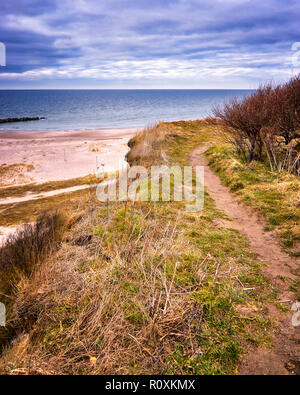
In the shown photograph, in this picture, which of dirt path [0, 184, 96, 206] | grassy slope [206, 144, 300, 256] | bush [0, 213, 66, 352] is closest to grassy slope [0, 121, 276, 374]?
bush [0, 213, 66, 352]

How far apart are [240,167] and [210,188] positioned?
7.51ft

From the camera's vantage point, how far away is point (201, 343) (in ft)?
9.96

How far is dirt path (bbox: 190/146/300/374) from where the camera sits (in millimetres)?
2797

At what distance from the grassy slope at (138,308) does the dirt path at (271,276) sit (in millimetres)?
160

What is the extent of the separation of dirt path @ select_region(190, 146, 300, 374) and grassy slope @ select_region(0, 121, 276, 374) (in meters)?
0.16

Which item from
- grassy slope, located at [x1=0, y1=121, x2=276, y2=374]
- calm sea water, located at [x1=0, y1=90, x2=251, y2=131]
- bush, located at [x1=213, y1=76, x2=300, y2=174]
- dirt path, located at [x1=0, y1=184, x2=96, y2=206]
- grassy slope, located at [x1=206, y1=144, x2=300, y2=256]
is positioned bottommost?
grassy slope, located at [x1=0, y1=121, x2=276, y2=374]

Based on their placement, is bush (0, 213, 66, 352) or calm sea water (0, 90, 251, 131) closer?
bush (0, 213, 66, 352)

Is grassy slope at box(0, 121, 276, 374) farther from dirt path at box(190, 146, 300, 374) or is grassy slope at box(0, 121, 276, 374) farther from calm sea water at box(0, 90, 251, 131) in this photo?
calm sea water at box(0, 90, 251, 131)

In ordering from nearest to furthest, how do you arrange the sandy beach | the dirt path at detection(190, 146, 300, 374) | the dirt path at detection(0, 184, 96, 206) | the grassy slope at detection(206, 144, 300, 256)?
the dirt path at detection(190, 146, 300, 374), the grassy slope at detection(206, 144, 300, 256), the dirt path at detection(0, 184, 96, 206), the sandy beach

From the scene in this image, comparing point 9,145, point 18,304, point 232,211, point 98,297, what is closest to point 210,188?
point 232,211

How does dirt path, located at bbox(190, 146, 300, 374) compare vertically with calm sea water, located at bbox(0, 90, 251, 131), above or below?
below

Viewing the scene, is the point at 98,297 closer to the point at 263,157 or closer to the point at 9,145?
the point at 263,157

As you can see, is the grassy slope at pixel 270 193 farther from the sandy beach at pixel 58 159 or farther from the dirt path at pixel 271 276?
the sandy beach at pixel 58 159

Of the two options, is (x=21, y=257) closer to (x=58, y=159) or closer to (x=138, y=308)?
(x=138, y=308)
